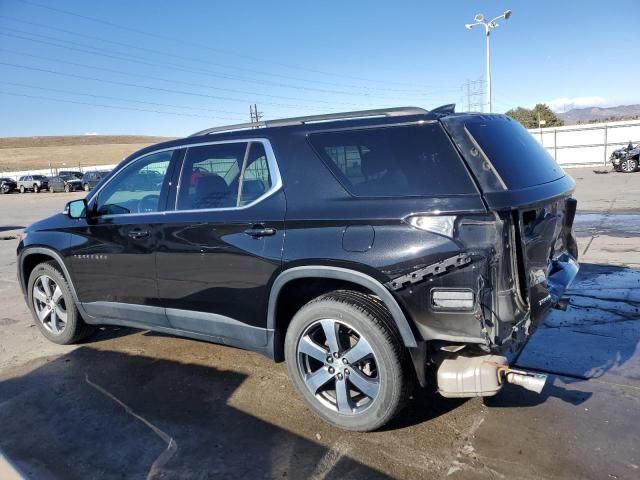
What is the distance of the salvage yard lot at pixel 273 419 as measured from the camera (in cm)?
301

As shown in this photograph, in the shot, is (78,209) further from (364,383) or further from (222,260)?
(364,383)

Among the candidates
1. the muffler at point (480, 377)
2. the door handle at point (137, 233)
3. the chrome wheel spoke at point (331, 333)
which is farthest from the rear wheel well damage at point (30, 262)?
the muffler at point (480, 377)

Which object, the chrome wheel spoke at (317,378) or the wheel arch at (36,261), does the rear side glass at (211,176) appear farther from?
the wheel arch at (36,261)

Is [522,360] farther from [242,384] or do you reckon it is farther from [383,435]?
[242,384]

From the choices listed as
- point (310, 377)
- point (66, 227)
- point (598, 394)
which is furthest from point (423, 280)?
point (66, 227)

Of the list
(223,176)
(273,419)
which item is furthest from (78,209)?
(273,419)

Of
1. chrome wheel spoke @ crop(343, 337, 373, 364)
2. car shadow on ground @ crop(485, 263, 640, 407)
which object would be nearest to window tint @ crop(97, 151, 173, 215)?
chrome wheel spoke @ crop(343, 337, 373, 364)

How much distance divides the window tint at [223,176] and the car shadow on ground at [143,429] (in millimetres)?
1441

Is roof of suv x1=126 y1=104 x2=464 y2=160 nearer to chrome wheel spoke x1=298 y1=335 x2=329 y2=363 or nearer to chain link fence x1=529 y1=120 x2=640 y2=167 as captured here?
chrome wheel spoke x1=298 y1=335 x2=329 y2=363

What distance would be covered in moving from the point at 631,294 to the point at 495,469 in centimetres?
370

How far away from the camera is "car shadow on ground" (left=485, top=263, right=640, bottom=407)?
3.70m

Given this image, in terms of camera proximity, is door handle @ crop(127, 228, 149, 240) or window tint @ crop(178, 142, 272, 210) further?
door handle @ crop(127, 228, 149, 240)

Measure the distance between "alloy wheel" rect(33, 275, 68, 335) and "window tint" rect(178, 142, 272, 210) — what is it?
2011 mm

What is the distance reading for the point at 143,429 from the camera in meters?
3.55
